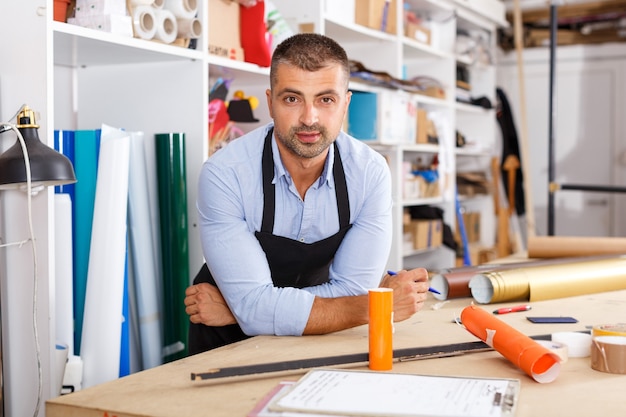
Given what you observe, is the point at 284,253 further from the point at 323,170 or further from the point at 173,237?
the point at 173,237

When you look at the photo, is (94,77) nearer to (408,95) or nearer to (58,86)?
(58,86)

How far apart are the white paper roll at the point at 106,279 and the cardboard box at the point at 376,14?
1965 mm

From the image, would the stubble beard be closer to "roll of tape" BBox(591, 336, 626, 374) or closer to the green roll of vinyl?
the green roll of vinyl

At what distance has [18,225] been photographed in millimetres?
2051

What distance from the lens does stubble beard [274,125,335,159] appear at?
1.90 meters

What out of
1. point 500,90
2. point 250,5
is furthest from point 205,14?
point 500,90

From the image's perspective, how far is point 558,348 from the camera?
142 cm

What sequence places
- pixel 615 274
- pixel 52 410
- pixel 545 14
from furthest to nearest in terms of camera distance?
1. pixel 545 14
2. pixel 615 274
3. pixel 52 410

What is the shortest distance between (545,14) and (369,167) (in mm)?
4291

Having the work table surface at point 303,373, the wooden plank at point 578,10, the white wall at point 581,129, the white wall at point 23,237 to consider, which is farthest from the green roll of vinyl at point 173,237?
the wooden plank at point 578,10

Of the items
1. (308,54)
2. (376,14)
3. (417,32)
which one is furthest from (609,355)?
(417,32)

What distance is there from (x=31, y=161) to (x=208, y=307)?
0.54m

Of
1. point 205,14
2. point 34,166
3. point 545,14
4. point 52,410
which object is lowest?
point 52,410

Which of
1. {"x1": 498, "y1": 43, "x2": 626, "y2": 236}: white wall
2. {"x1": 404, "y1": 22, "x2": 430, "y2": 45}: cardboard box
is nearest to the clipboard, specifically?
{"x1": 404, "y1": 22, "x2": 430, "y2": 45}: cardboard box
